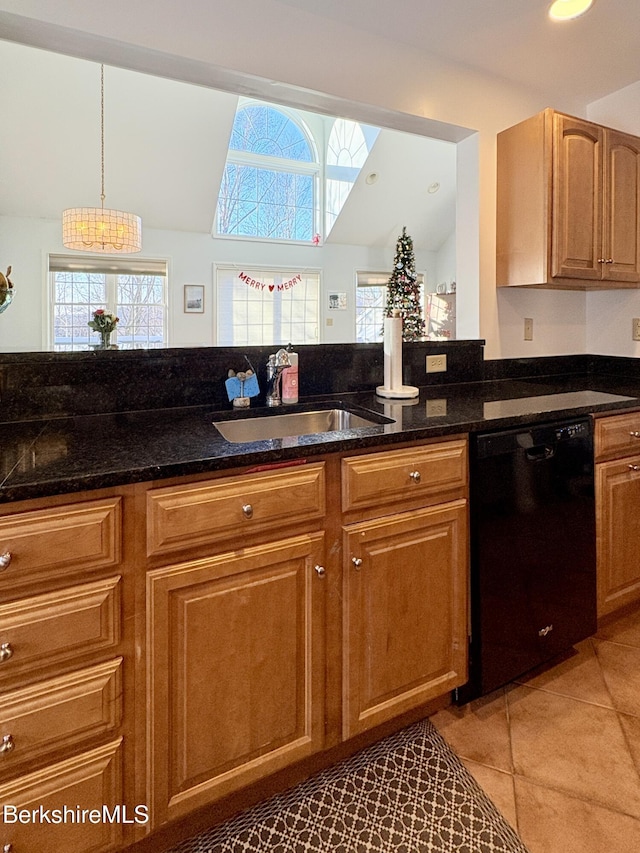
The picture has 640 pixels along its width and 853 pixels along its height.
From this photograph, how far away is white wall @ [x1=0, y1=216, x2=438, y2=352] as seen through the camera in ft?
18.7

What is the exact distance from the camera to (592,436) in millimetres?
1771

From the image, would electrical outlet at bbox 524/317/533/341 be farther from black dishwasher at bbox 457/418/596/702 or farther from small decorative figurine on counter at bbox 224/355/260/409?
small decorative figurine on counter at bbox 224/355/260/409

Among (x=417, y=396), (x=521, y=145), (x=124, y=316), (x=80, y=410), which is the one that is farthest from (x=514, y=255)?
(x=124, y=316)

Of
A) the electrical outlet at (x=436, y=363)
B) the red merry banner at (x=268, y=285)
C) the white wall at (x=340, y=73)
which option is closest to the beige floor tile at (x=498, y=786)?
the electrical outlet at (x=436, y=363)

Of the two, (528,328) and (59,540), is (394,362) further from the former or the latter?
(59,540)

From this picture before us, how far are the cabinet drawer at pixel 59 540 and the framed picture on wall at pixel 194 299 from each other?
5.74 meters

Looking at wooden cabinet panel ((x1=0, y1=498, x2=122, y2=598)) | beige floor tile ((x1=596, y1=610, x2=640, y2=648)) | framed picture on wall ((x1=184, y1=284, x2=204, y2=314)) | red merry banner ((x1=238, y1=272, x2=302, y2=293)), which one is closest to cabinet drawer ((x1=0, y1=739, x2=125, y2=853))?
wooden cabinet panel ((x1=0, y1=498, x2=122, y2=598))

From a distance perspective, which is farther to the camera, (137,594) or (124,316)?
(124,316)

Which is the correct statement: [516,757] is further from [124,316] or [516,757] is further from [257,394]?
[124,316]

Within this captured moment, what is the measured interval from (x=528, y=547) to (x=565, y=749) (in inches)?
22.7

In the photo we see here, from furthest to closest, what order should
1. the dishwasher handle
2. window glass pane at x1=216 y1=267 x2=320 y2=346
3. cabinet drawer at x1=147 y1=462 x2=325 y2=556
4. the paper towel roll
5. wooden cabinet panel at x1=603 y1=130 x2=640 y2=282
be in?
window glass pane at x1=216 y1=267 x2=320 y2=346 → wooden cabinet panel at x1=603 y1=130 x2=640 y2=282 → the paper towel roll → the dishwasher handle → cabinet drawer at x1=147 y1=462 x2=325 y2=556

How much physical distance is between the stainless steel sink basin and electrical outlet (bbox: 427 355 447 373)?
61cm

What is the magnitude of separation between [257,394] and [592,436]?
1179mm

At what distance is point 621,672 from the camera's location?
71.1 inches
